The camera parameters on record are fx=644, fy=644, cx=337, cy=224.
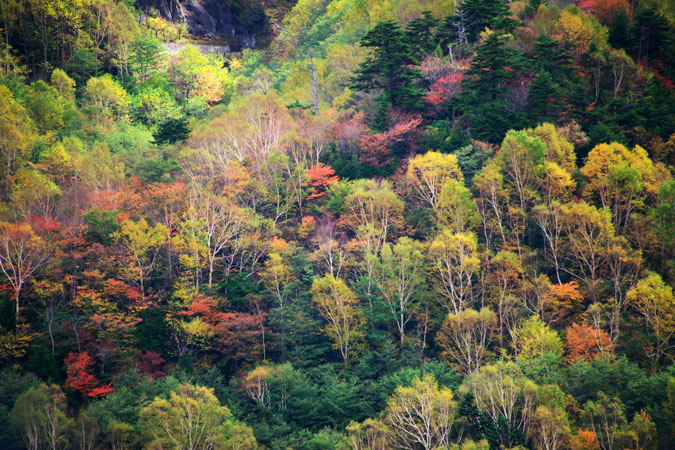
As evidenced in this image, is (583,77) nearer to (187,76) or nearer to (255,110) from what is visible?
(255,110)

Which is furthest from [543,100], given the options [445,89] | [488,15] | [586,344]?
[586,344]

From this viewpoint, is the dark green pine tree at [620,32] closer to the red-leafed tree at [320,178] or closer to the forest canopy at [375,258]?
the forest canopy at [375,258]

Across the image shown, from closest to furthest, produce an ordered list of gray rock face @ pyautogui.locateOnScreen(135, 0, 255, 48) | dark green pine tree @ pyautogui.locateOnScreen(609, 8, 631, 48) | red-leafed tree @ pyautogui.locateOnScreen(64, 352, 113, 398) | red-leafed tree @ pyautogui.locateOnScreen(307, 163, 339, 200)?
red-leafed tree @ pyautogui.locateOnScreen(64, 352, 113, 398), red-leafed tree @ pyautogui.locateOnScreen(307, 163, 339, 200), dark green pine tree @ pyautogui.locateOnScreen(609, 8, 631, 48), gray rock face @ pyautogui.locateOnScreen(135, 0, 255, 48)

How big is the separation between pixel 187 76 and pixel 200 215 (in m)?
33.0

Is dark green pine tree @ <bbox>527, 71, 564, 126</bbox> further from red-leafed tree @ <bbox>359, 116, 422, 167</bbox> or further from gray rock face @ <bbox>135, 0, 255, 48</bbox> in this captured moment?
gray rock face @ <bbox>135, 0, 255, 48</bbox>

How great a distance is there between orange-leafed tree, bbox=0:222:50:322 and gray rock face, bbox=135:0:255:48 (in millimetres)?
51833

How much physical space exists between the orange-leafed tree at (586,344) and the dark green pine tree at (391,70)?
23.1 meters

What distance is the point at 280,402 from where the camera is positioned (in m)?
35.0

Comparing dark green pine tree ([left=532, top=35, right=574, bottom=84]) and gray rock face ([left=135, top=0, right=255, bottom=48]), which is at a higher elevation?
gray rock face ([left=135, top=0, right=255, bottom=48])

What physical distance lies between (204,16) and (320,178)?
55.4 meters

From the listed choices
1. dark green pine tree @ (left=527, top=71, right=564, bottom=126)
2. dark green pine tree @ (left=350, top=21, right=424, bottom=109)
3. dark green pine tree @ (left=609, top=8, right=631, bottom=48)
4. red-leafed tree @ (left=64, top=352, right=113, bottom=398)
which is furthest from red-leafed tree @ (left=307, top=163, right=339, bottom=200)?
dark green pine tree @ (left=609, top=8, right=631, bottom=48)

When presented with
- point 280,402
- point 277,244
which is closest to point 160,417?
point 280,402

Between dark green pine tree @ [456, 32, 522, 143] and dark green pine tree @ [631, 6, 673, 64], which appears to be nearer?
dark green pine tree @ [456, 32, 522, 143]

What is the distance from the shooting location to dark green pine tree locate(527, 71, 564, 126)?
46.2 meters
